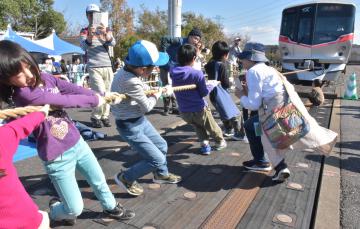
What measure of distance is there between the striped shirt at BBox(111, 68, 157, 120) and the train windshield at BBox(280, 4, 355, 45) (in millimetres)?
10383

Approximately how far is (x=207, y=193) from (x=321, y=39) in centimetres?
1022

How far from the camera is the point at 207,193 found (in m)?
3.32

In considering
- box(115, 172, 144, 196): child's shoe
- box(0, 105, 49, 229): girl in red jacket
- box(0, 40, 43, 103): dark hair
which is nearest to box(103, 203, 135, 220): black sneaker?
box(115, 172, 144, 196): child's shoe

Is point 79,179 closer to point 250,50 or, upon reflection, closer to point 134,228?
point 134,228

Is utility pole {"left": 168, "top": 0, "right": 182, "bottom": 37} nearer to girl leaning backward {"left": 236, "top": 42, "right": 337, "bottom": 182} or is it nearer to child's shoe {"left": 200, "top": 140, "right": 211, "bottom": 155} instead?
child's shoe {"left": 200, "top": 140, "right": 211, "bottom": 155}

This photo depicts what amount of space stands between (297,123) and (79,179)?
2343 millimetres

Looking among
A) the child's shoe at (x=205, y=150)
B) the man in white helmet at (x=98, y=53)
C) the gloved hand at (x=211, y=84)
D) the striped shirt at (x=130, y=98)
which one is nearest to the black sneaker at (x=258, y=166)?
the child's shoe at (x=205, y=150)

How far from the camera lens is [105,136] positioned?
5316 mm

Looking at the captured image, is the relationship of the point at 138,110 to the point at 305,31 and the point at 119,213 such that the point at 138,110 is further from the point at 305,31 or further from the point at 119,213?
the point at 305,31

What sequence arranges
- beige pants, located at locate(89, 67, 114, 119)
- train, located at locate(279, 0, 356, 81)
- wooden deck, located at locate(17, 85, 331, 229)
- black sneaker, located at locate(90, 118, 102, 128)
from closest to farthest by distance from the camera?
wooden deck, located at locate(17, 85, 331, 229) → beige pants, located at locate(89, 67, 114, 119) → black sneaker, located at locate(90, 118, 102, 128) → train, located at locate(279, 0, 356, 81)

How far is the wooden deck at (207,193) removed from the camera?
9.16ft

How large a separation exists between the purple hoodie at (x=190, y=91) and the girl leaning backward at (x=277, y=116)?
0.73 m

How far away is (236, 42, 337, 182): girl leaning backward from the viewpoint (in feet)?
10.8

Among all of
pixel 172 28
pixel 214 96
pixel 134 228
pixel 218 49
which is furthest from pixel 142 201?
pixel 172 28
